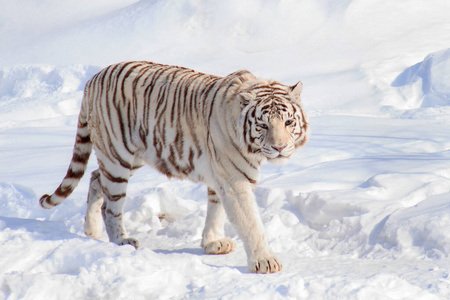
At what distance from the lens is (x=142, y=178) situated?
648cm

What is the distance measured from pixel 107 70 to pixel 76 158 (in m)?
0.67

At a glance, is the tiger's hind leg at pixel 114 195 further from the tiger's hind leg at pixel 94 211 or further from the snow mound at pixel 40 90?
the snow mound at pixel 40 90

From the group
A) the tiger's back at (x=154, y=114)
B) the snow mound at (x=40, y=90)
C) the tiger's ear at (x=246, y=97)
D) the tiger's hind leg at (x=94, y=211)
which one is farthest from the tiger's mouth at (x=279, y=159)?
the snow mound at (x=40, y=90)

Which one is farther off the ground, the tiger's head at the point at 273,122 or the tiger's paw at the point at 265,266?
the tiger's head at the point at 273,122

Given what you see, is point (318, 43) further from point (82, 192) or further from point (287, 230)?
point (287, 230)

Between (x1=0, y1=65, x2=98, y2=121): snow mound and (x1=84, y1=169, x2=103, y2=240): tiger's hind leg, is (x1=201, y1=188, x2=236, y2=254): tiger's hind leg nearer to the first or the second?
(x1=84, y1=169, x2=103, y2=240): tiger's hind leg

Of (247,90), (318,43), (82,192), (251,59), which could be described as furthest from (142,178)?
(318,43)

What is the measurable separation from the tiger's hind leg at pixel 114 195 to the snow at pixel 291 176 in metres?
0.24

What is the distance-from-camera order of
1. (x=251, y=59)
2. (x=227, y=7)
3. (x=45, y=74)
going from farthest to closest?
(x=227, y=7) → (x=251, y=59) → (x=45, y=74)

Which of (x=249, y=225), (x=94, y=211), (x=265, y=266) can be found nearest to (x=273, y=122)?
(x=249, y=225)

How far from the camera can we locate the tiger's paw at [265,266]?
115 inches

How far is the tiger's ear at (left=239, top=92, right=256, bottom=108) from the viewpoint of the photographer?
306 cm

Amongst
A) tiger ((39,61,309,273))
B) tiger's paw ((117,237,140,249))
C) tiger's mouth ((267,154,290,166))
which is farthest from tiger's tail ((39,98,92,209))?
tiger's mouth ((267,154,290,166))

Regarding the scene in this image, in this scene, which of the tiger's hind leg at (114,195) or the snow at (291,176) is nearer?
the snow at (291,176)
